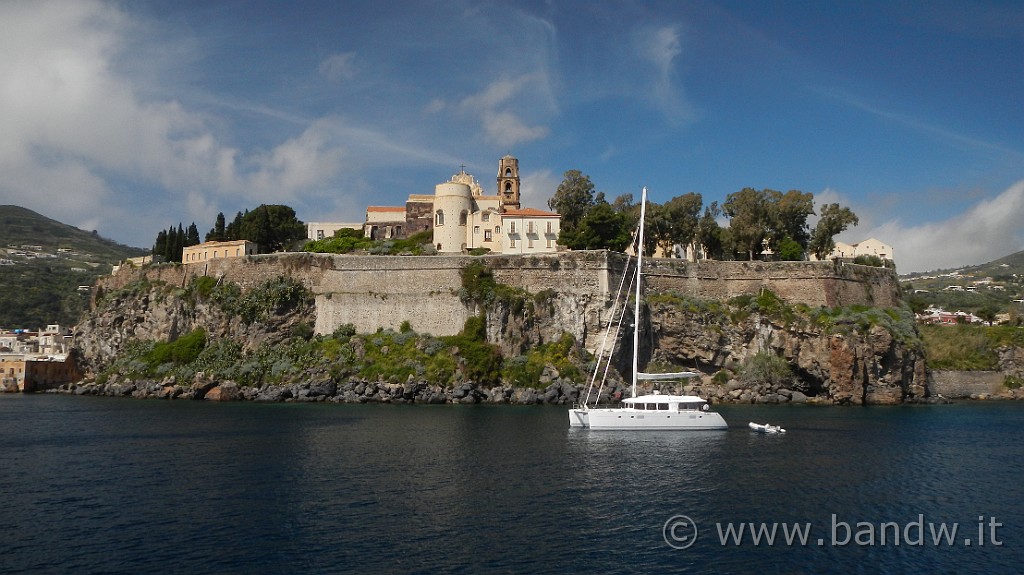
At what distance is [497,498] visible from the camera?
75.2 feet

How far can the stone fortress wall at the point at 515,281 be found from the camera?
2096 inches

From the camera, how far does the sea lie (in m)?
17.8

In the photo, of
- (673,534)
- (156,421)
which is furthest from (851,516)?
(156,421)

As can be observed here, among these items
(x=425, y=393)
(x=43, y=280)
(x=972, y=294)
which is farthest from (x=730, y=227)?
(x=43, y=280)

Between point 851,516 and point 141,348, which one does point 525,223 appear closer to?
point 141,348

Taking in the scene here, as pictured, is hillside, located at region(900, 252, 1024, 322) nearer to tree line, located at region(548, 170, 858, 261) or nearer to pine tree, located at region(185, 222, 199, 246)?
tree line, located at region(548, 170, 858, 261)

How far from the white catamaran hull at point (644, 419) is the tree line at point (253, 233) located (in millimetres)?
39269

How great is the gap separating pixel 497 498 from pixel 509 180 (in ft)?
174

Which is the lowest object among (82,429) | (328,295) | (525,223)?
(82,429)

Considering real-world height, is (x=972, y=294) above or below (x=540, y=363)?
above

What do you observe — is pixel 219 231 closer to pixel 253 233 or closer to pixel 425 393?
pixel 253 233

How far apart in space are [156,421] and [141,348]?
22006mm

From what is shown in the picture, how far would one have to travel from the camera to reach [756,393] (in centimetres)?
5138

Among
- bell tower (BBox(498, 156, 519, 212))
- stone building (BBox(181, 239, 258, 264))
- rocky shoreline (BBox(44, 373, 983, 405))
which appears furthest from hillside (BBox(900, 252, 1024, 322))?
stone building (BBox(181, 239, 258, 264))
